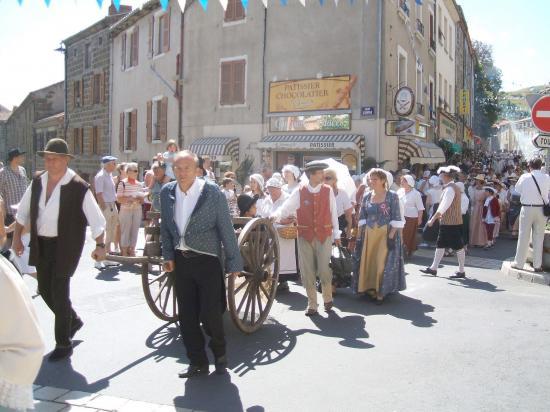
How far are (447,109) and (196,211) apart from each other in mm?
25219

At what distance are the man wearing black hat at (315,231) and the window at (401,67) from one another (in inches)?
471

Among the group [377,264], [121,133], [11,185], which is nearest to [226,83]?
[121,133]

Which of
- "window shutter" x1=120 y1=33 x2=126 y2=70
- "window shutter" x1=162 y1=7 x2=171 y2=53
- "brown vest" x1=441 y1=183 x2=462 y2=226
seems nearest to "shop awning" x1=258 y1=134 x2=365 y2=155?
"window shutter" x1=162 y1=7 x2=171 y2=53

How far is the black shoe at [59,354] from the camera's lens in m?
4.79

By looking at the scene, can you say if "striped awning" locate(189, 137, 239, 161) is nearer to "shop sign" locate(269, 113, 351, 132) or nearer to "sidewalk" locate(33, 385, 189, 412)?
"shop sign" locate(269, 113, 351, 132)

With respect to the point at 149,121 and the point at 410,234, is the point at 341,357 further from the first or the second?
the point at 149,121

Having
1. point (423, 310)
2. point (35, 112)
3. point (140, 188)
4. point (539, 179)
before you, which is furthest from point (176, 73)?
point (35, 112)

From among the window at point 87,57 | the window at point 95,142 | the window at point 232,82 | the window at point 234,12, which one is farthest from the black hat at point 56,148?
the window at point 87,57

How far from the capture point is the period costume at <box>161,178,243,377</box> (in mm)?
4453

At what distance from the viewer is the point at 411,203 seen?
34.0 ft

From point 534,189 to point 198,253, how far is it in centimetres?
640

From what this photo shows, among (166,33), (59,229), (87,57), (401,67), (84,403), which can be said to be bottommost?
(84,403)

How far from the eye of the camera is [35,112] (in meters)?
38.5

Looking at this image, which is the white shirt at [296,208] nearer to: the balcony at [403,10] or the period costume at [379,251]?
the period costume at [379,251]
